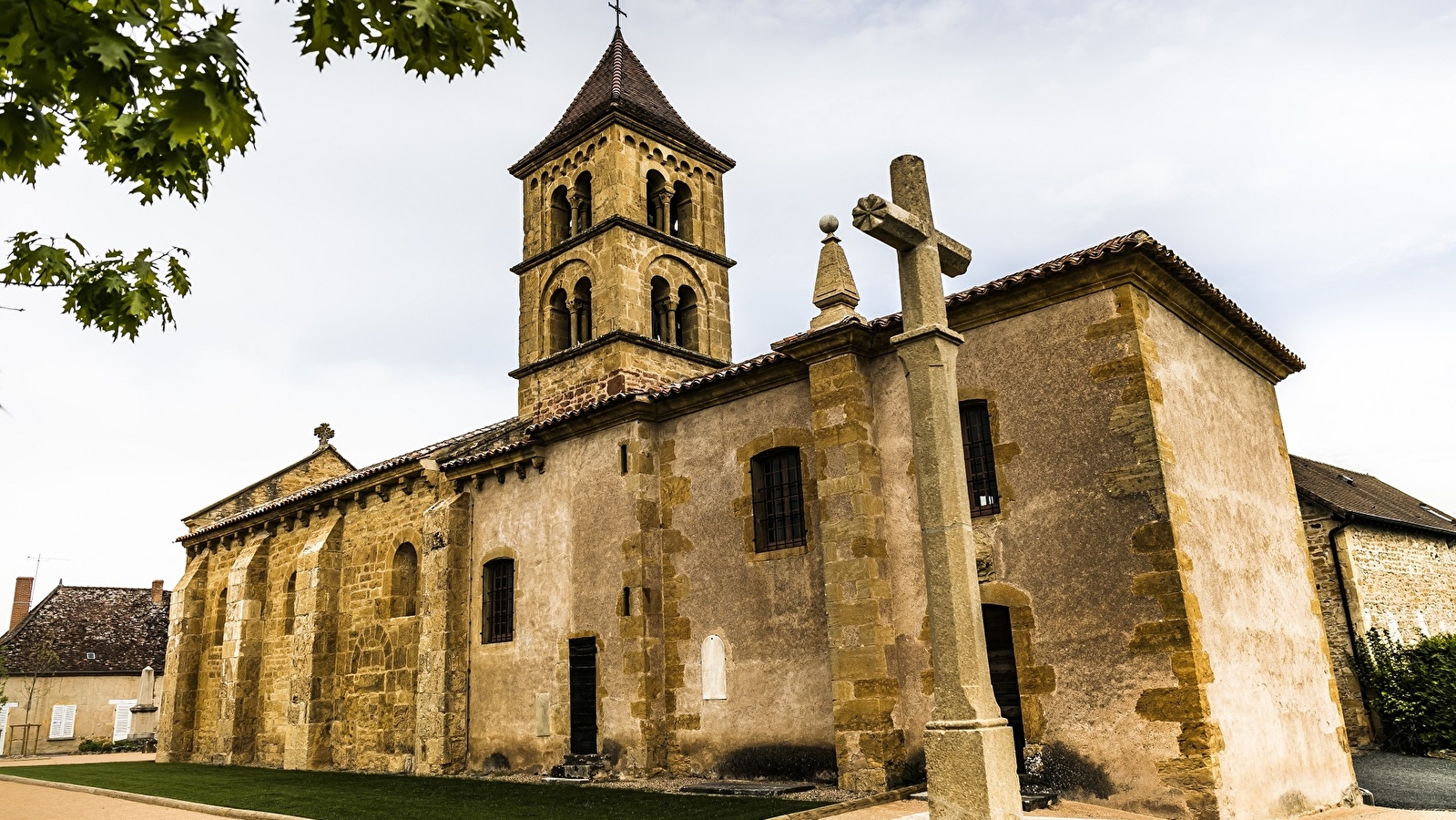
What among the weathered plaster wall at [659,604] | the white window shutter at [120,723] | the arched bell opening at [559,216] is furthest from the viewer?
the white window shutter at [120,723]

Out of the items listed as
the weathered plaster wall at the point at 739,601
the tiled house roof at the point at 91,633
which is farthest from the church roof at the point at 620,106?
the tiled house roof at the point at 91,633

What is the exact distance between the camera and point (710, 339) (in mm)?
23188

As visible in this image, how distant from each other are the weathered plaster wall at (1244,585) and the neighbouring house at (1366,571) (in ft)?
17.2

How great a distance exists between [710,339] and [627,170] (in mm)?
4357

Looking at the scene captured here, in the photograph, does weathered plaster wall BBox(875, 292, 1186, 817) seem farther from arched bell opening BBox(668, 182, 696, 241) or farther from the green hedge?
arched bell opening BBox(668, 182, 696, 241)

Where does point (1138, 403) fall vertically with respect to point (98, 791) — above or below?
above

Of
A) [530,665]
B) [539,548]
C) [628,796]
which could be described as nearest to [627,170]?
[539,548]

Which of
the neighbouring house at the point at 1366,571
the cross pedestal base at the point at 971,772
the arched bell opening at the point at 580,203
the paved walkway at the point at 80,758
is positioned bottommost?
the paved walkway at the point at 80,758

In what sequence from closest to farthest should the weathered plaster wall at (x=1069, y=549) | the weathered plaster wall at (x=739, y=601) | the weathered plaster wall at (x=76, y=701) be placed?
the weathered plaster wall at (x=1069, y=549), the weathered plaster wall at (x=739, y=601), the weathered plaster wall at (x=76, y=701)

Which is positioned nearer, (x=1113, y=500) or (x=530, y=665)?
(x=1113, y=500)

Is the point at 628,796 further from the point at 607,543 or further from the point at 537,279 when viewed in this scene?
the point at 537,279

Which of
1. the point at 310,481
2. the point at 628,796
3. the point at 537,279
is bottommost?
the point at 628,796

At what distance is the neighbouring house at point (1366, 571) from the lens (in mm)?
18391

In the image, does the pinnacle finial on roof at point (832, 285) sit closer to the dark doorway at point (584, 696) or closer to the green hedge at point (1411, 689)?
the dark doorway at point (584, 696)
